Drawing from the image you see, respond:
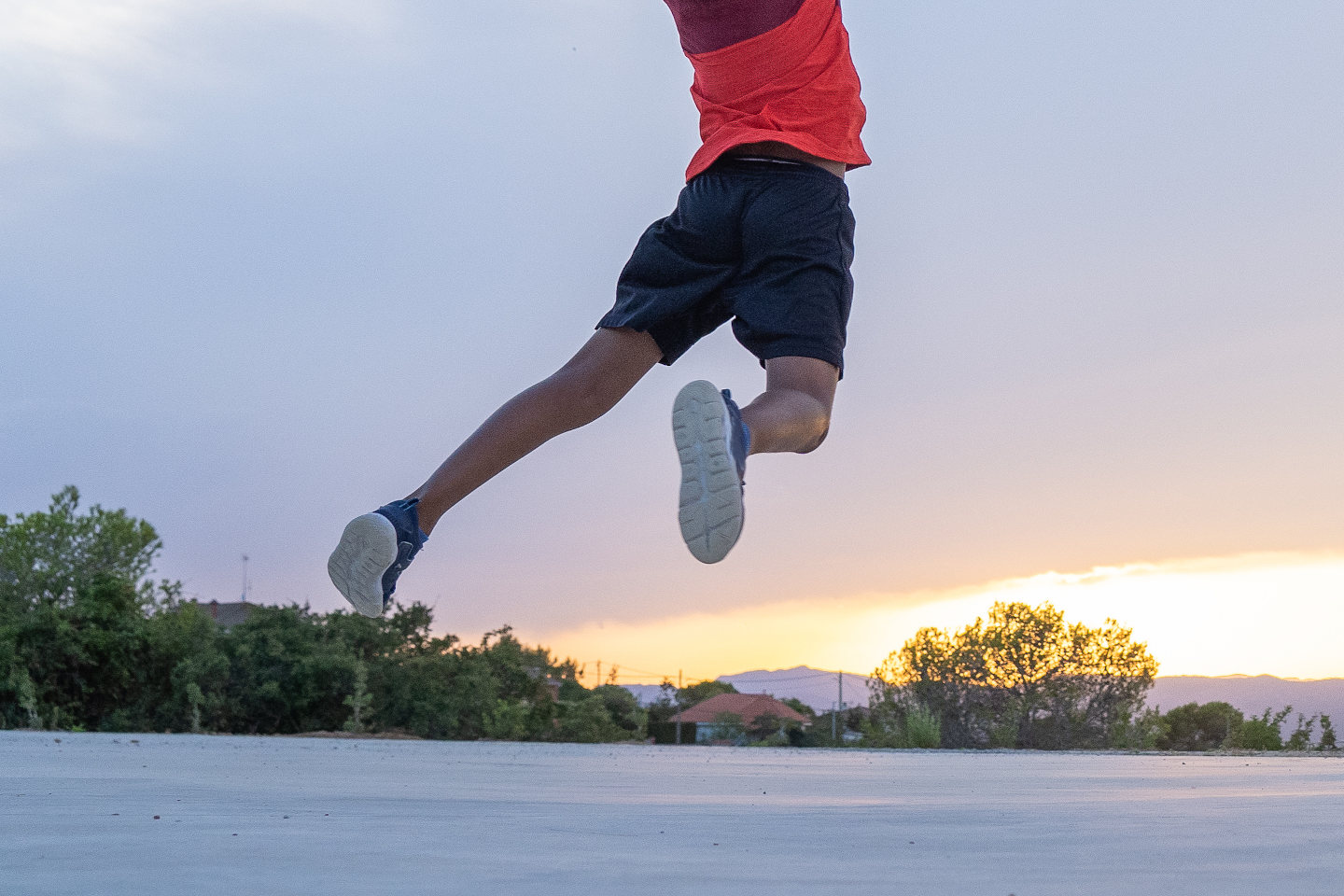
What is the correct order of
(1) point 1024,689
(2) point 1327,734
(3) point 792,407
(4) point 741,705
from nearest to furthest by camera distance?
(3) point 792,407 < (2) point 1327,734 < (1) point 1024,689 < (4) point 741,705

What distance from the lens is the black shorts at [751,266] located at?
209 centimetres

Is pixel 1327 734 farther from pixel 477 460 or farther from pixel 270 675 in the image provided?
pixel 270 675

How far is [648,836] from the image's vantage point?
56.9 inches

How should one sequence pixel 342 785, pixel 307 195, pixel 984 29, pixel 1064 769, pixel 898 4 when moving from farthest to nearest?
pixel 307 195, pixel 984 29, pixel 1064 769, pixel 898 4, pixel 342 785

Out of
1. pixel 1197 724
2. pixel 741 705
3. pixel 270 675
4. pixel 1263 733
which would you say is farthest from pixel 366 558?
pixel 741 705

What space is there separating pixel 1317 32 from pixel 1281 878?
303 inches

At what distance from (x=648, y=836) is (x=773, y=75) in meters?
1.40

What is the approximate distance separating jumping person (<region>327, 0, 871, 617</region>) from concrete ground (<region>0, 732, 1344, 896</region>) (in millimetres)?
560

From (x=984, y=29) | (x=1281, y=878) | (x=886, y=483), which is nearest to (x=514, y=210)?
(x=984, y=29)

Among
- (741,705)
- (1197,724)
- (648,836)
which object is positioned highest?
(648,836)

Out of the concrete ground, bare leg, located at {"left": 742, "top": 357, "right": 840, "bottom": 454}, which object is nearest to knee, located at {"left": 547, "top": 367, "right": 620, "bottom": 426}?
bare leg, located at {"left": 742, "top": 357, "right": 840, "bottom": 454}

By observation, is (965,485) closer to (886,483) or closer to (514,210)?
(886,483)

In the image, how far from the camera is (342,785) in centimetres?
251

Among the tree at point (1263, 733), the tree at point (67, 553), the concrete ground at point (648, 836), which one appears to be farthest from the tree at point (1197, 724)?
the tree at point (67, 553)
